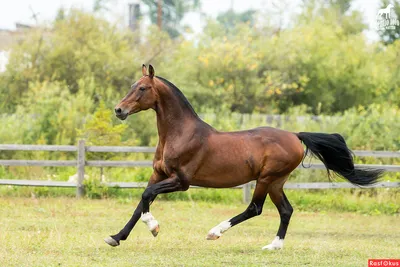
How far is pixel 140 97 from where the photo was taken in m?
9.71

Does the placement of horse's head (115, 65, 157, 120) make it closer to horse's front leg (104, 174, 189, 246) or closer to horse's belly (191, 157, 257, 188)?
horse's front leg (104, 174, 189, 246)

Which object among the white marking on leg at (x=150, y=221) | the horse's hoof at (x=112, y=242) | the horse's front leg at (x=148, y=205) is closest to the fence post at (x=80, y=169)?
the horse's front leg at (x=148, y=205)

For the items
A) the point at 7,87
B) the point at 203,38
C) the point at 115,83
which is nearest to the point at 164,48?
the point at 203,38

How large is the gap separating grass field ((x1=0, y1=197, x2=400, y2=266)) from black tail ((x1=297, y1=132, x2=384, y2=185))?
3.08 feet

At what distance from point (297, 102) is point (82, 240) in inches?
995

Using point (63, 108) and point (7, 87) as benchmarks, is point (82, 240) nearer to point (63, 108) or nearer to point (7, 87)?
point (63, 108)

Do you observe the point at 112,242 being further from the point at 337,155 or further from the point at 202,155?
the point at 337,155

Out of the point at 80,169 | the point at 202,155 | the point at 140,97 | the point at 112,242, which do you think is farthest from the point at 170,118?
the point at 80,169

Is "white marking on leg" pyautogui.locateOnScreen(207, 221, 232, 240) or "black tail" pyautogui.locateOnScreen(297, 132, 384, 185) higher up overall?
"black tail" pyautogui.locateOnScreen(297, 132, 384, 185)

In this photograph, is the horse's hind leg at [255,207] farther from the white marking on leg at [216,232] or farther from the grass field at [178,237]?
the grass field at [178,237]

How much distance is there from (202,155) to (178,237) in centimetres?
165

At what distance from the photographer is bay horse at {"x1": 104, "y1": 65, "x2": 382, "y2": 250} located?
382 inches

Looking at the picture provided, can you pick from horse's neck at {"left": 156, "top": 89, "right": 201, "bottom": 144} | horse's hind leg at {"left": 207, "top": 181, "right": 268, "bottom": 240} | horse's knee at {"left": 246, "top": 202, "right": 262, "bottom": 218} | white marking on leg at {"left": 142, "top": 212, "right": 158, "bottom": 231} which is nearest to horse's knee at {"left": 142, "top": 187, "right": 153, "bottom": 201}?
white marking on leg at {"left": 142, "top": 212, "right": 158, "bottom": 231}

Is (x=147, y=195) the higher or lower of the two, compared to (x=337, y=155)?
lower
